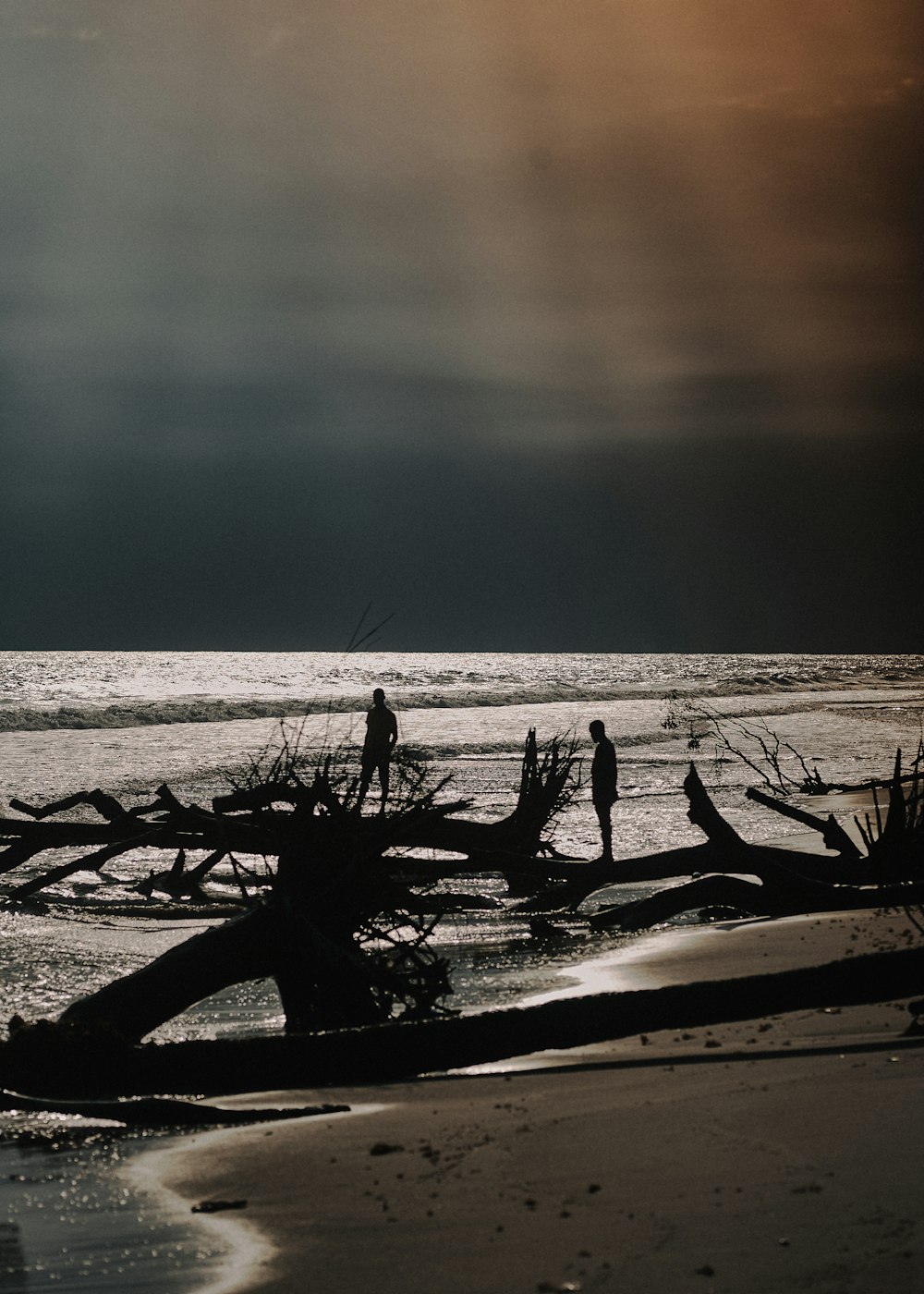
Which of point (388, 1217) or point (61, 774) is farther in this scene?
point (61, 774)

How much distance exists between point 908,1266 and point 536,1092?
6.49 ft

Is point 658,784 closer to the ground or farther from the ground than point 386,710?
closer to the ground

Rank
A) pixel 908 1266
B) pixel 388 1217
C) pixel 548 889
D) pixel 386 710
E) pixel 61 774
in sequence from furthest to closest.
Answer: pixel 61 774, pixel 386 710, pixel 548 889, pixel 388 1217, pixel 908 1266

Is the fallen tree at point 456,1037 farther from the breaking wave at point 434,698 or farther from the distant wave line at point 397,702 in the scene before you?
the distant wave line at point 397,702

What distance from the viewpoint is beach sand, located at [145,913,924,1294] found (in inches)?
125

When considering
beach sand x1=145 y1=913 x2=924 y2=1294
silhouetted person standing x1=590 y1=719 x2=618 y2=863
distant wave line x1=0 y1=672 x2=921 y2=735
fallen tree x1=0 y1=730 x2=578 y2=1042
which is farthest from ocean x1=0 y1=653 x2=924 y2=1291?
silhouetted person standing x1=590 y1=719 x2=618 y2=863

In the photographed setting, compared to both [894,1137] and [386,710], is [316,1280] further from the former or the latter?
[386,710]

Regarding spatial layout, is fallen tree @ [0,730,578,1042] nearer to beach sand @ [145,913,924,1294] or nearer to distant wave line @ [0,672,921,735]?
beach sand @ [145,913,924,1294]

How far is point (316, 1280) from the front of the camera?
3.27 meters

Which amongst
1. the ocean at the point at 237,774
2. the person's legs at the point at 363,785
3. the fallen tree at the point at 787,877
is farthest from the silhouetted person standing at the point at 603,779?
the person's legs at the point at 363,785

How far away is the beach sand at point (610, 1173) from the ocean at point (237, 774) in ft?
1.31

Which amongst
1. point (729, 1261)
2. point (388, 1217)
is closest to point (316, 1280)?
point (388, 1217)

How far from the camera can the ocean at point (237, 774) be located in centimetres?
426

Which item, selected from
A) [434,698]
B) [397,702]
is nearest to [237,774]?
[397,702]
